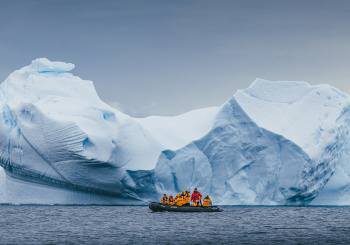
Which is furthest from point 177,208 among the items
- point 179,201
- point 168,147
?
point 168,147

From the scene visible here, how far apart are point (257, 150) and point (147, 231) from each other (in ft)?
41.3

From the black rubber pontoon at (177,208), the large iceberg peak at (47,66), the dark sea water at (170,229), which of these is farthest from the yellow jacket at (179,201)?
the large iceberg peak at (47,66)

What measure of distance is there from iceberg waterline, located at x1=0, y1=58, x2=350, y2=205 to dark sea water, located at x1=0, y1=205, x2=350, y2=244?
3.53m

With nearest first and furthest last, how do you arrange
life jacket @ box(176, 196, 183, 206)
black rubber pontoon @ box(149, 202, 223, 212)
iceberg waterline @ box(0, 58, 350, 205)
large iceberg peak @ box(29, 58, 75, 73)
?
1. black rubber pontoon @ box(149, 202, 223, 212)
2. life jacket @ box(176, 196, 183, 206)
3. iceberg waterline @ box(0, 58, 350, 205)
4. large iceberg peak @ box(29, 58, 75, 73)

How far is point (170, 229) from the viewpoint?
17.4m

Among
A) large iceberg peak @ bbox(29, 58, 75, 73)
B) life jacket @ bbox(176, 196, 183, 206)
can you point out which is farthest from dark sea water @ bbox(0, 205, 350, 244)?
large iceberg peak @ bbox(29, 58, 75, 73)

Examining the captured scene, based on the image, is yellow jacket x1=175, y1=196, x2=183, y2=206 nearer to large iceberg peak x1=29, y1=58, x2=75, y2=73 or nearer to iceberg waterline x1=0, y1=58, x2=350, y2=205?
iceberg waterline x1=0, y1=58, x2=350, y2=205

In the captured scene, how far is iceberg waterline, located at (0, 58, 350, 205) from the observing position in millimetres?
25234

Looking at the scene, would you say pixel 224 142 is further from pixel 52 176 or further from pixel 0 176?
pixel 0 176

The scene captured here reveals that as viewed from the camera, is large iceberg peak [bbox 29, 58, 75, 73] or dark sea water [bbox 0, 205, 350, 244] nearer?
dark sea water [bbox 0, 205, 350, 244]

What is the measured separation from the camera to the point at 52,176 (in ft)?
84.6

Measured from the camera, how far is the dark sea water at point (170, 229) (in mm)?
14781

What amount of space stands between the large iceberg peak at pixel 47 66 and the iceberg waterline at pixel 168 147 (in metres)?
0.05

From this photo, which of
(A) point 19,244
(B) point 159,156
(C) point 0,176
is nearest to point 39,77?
(C) point 0,176
